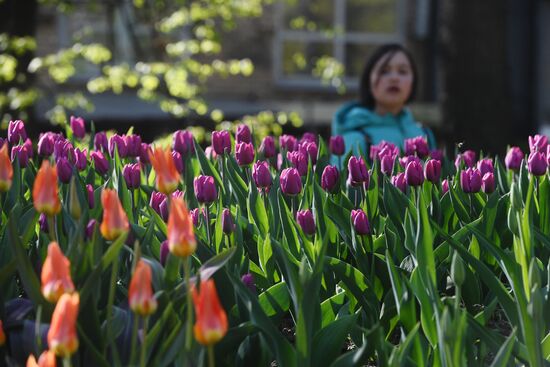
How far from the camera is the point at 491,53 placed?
11.6 metres

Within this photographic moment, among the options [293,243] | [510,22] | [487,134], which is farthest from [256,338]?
[510,22]

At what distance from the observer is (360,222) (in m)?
1.84

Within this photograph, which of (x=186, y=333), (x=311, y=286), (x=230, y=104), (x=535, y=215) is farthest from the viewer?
(x=230, y=104)

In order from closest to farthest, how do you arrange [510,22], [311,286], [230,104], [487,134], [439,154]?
[311,286]
[439,154]
[487,134]
[230,104]
[510,22]

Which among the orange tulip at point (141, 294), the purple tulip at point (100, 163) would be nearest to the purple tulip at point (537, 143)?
the purple tulip at point (100, 163)

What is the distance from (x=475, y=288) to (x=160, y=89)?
5920mm

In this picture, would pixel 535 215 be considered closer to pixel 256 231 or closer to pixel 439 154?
pixel 256 231

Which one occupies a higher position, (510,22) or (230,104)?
(510,22)

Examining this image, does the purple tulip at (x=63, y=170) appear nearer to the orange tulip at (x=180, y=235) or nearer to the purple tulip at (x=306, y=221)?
the purple tulip at (x=306, y=221)

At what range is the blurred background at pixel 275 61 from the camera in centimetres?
718

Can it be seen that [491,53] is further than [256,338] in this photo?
Yes

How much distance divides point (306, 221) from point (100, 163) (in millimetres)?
735

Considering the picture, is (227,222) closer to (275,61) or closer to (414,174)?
(414,174)

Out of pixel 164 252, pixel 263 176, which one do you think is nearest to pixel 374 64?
pixel 263 176
